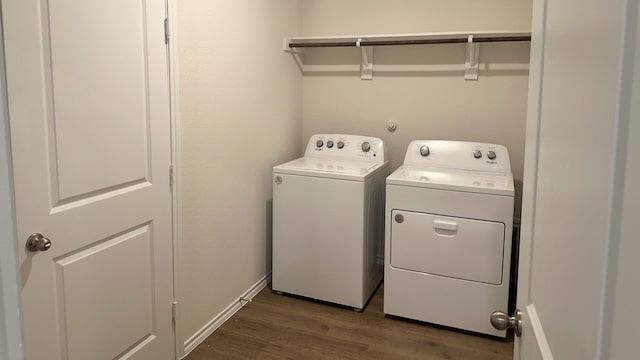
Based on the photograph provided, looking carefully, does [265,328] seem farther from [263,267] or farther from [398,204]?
[398,204]

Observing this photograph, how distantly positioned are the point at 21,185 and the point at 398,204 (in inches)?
75.8

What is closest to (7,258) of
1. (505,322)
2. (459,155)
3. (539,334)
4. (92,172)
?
(539,334)

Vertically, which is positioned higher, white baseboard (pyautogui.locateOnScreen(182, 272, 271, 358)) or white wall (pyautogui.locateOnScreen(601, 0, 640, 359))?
white wall (pyautogui.locateOnScreen(601, 0, 640, 359))

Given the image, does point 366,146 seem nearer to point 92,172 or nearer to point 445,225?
point 445,225

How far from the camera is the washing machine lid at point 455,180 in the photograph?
8.69 ft

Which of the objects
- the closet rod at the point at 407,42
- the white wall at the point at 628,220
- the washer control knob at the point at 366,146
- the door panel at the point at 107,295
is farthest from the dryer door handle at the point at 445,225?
the white wall at the point at 628,220

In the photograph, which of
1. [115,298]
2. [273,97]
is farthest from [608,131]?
[273,97]

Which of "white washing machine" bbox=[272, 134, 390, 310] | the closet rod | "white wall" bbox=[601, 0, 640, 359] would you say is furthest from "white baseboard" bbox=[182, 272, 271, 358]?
"white wall" bbox=[601, 0, 640, 359]

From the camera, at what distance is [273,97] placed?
3270 millimetres

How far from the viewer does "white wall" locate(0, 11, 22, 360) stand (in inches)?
22.6

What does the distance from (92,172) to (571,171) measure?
5.45 ft

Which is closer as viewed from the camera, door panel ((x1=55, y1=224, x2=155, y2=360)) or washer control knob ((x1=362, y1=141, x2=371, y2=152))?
door panel ((x1=55, y1=224, x2=155, y2=360))

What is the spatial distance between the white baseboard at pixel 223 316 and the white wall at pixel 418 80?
120 cm

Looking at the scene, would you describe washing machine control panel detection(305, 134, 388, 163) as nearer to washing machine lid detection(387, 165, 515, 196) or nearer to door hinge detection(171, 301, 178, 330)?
washing machine lid detection(387, 165, 515, 196)
